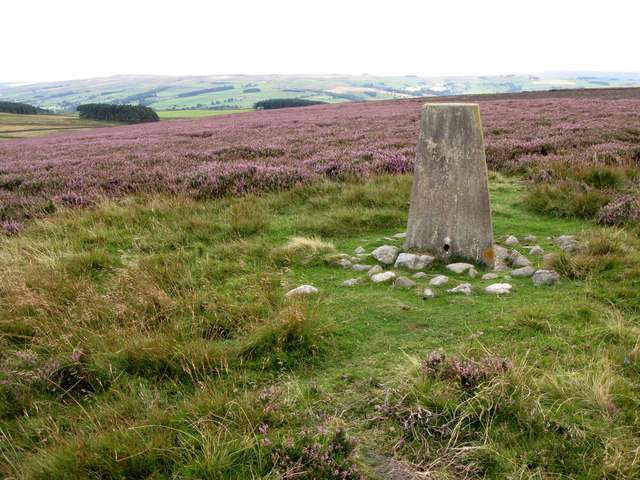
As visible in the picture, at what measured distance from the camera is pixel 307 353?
11.8ft

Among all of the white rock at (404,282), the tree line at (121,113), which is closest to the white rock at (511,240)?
the white rock at (404,282)

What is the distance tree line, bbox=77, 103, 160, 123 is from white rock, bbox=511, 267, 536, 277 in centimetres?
7539

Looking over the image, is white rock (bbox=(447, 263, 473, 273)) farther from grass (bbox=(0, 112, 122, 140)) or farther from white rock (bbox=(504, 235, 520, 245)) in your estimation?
Result: grass (bbox=(0, 112, 122, 140))

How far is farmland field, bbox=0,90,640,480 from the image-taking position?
2.37 meters

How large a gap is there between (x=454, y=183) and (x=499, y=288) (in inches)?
61.8

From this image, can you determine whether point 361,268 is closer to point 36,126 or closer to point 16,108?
point 36,126

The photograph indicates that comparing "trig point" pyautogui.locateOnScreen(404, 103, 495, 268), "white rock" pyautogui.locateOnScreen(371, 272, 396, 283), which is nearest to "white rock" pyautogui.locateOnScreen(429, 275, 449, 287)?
"white rock" pyautogui.locateOnScreen(371, 272, 396, 283)

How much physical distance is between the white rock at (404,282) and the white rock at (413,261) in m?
0.49

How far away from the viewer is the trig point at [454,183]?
5.49 metres

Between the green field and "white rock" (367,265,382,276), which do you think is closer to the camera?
"white rock" (367,265,382,276)

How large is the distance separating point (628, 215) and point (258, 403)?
681 centimetres

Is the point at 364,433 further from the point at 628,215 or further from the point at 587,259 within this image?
→ the point at 628,215

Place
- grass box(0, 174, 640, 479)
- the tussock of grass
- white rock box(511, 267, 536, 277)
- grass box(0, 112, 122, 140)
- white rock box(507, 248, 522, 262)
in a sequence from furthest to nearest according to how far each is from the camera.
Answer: grass box(0, 112, 122, 140) → the tussock of grass → white rock box(507, 248, 522, 262) → white rock box(511, 267, 536, 277) → grass box(0, 174, 640, 479)

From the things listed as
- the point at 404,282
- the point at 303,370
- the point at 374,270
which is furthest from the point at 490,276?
the point at 303,370
